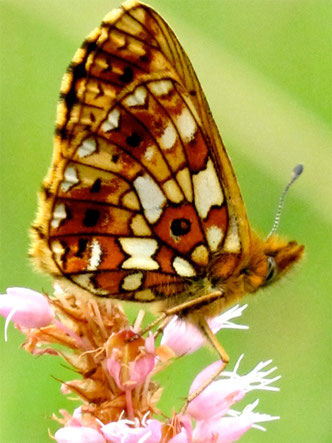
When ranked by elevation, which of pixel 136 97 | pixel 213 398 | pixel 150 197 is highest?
pixel 136 97

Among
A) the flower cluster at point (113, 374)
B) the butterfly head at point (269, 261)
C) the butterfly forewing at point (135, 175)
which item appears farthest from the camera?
the butterfly head at point (269, 261)

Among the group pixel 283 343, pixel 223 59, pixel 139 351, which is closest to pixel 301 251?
pixel 139 351

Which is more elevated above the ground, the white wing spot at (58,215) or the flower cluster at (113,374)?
the white wing spot at (58,215)

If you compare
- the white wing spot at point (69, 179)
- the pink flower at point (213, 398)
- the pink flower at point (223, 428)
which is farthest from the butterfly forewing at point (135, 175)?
the pink flower at point (223, 428)

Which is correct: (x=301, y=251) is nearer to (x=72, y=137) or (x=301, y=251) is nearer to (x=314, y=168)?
(x=72, y=137)

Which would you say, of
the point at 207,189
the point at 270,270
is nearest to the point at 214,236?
the point at 207,189

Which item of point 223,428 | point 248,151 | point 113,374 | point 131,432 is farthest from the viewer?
point 248,151

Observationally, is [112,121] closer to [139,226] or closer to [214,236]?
[139,226]

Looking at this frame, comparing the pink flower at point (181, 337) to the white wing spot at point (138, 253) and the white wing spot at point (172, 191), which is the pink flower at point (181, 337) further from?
the white wing spot at point (172, 191)
